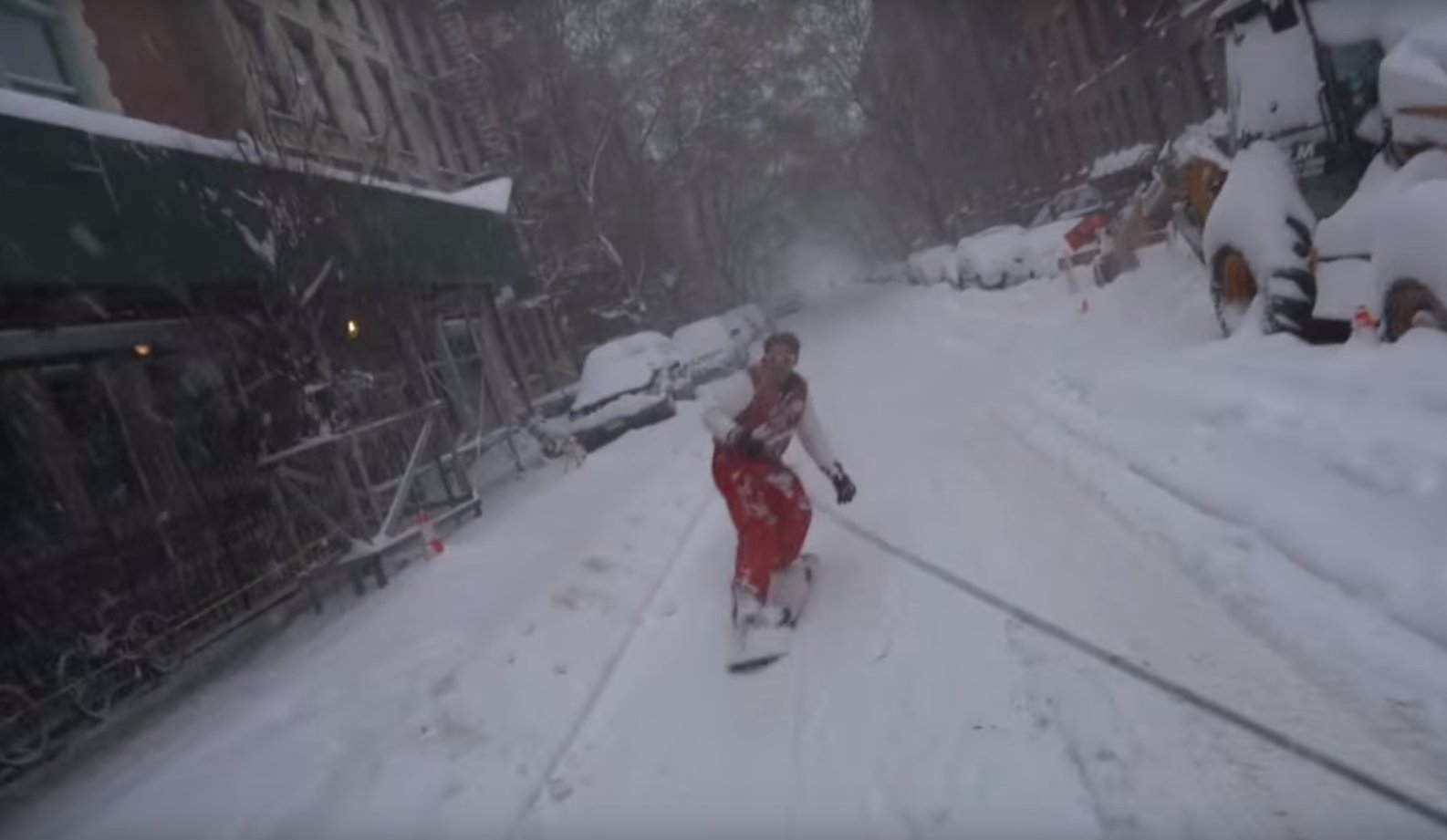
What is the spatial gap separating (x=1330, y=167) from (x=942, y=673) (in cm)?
579

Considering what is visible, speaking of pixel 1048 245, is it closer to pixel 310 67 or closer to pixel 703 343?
pixel 703 343

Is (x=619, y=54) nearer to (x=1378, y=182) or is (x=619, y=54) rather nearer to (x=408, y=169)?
(x=408, y=169)

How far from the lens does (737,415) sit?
19.0 ft

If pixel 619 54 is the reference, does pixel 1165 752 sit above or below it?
below

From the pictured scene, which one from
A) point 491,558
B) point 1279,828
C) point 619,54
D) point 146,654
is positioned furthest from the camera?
point 619,54

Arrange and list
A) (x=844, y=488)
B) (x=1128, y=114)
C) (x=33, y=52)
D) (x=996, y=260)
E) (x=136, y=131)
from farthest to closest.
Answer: (x=1128, y=114), (x=996, y=260), (x=33, y=52), (x=136, y=131), (x=844, y=488)

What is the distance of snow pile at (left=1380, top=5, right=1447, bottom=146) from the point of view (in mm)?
5805

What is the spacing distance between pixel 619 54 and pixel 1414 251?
1058 inches

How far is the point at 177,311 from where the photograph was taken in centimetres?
920

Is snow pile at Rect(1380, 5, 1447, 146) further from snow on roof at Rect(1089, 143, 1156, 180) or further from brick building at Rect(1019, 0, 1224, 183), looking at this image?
snow on roof at Rect(1089, 143, 1156, 180)

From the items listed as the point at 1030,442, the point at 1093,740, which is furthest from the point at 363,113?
the point at 1093,740

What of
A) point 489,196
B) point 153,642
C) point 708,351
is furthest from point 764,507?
point 708,351

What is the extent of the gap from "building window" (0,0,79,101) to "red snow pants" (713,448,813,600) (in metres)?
11.9

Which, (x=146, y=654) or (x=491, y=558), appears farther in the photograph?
(x=491, y=558)
